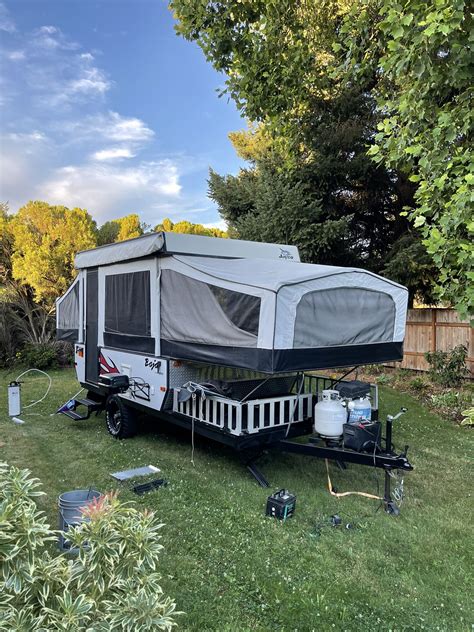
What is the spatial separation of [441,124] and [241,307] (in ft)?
7.51

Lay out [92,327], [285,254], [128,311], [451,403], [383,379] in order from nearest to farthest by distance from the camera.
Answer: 1. [128,311]
2. [285,254]
3. [92,327]
4. [451,403]
5. [383,379]

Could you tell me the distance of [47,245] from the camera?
12805 millimetres

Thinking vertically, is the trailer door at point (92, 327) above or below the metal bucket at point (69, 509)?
above

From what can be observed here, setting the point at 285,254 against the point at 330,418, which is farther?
the point at 285,254

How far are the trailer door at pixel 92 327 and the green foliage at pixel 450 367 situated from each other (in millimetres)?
6721

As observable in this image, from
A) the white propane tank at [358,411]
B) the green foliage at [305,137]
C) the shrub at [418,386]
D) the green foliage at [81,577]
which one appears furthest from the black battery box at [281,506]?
the shrub at [418,386]

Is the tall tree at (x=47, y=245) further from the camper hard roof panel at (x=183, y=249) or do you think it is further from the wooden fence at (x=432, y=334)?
the wooden fence at (x=432, y=334)

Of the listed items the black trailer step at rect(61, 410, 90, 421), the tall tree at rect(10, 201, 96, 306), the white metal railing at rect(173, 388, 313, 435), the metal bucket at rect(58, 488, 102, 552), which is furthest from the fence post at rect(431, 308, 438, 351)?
the tall tree at rect(10, 201, 96, 306)

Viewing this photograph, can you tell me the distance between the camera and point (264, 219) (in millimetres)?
11141

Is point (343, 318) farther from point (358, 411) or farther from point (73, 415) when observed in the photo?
point (73, 415)

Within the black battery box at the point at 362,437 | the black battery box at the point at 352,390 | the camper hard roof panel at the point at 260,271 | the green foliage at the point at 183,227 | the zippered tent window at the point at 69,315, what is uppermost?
the green foliage at the point at 183,227

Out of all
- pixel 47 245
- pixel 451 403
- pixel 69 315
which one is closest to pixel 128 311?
pixel 69 315

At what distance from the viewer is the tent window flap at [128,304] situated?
5.55 m

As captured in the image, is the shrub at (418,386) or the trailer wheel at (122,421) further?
the shrub at (418,386)
